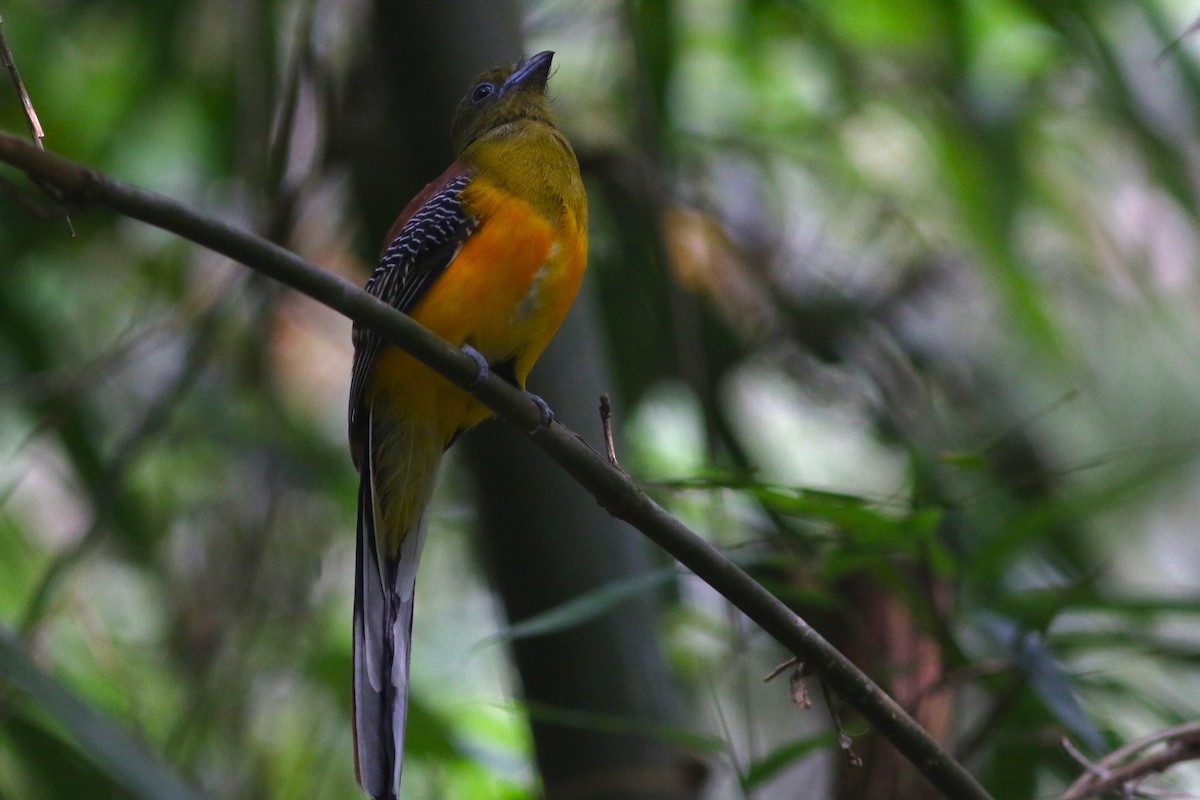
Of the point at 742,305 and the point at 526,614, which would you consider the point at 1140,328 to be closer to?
the point at 742,305

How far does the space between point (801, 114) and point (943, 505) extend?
266 centimetres

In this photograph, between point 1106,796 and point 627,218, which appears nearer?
point 1106,796

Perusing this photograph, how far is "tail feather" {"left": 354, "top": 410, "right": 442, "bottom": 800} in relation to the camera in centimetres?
200

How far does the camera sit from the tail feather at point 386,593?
2004 mm

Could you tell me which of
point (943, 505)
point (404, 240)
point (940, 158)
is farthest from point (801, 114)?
point (943, 505)

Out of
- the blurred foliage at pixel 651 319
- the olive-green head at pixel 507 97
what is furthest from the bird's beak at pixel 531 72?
the blurred foliage at pixel 651 319

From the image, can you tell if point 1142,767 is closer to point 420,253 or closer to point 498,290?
point 498,290

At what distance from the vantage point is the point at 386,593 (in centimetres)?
238

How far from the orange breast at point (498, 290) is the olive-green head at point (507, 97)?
0.38 m

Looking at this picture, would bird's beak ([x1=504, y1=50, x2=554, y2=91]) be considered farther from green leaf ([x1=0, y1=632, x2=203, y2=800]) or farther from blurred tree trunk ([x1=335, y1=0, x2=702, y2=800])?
green leaf ([x1=0, y1=632, x2=203, y2=800])

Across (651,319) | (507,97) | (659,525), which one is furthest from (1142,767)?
(651,319)

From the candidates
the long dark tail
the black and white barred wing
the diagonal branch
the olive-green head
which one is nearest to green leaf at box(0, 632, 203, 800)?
the long dark tail

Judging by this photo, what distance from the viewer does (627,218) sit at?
384cm

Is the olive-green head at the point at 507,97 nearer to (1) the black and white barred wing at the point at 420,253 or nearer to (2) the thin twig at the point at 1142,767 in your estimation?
(1) the black and white barred wing at the point at 420,253
